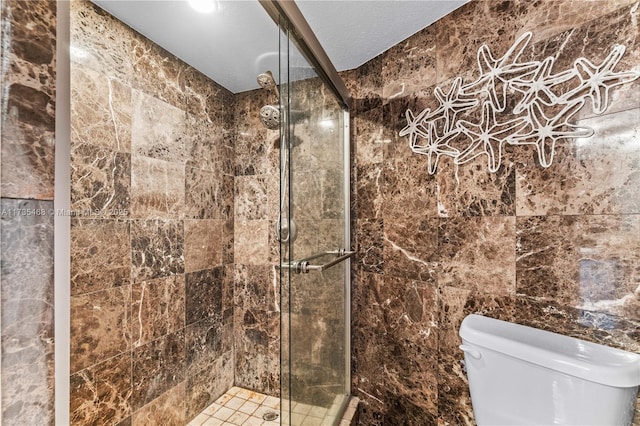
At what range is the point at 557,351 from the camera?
863 mm

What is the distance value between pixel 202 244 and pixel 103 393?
2.50ft

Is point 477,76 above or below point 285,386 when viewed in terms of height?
above

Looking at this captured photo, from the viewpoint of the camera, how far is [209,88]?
5.53 ft

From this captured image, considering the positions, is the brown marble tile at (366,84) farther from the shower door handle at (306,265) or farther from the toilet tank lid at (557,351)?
the toilet tank lid at (557,351)

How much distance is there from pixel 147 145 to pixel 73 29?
0.48 metres

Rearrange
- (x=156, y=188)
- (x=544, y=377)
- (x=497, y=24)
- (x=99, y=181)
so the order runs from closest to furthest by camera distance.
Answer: (x=544, y=377), (x=497, y=24), (x=99, y=181), (x=156, y=188)

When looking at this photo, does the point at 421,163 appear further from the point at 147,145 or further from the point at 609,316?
the point at 147,145

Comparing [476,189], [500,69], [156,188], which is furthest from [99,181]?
[500,69]

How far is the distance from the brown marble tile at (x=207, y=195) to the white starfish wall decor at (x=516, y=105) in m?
1.19

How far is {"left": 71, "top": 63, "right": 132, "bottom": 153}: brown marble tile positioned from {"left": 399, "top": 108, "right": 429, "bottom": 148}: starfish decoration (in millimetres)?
1254

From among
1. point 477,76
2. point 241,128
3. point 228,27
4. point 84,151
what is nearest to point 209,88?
point 241,128

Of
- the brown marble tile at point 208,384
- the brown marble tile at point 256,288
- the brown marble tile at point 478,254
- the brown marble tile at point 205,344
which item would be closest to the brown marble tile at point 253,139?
the brown marble tile at point 256,288

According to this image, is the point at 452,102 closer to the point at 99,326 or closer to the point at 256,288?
Result: the point at 256,288

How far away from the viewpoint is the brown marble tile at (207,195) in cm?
156
